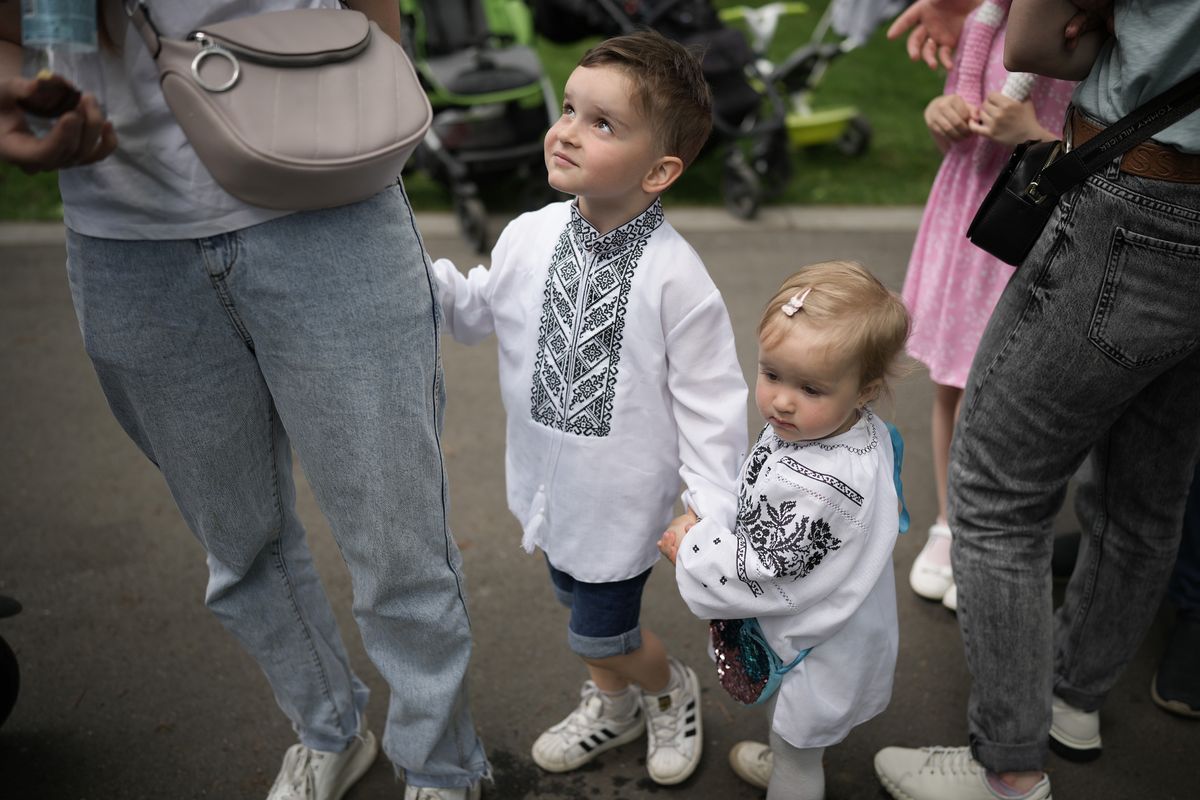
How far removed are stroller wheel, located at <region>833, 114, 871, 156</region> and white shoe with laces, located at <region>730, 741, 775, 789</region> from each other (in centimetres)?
484

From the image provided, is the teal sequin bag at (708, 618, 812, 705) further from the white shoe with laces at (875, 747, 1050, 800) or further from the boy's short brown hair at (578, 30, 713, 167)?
the boy's short brown hair at (578, 30, 713, 167)

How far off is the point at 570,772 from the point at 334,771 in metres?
0.50

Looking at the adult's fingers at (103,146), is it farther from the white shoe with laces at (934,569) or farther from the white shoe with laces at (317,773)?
the white shoe with laces at (934,569)

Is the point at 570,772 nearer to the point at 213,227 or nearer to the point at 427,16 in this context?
the point at 213,227

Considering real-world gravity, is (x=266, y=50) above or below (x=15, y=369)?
above

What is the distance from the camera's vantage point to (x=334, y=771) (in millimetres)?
2197

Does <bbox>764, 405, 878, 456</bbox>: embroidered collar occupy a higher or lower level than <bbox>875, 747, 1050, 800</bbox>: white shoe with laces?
higher

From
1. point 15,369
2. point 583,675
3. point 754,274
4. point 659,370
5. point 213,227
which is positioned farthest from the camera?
point 754,274

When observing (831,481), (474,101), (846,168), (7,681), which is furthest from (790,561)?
(846,168)

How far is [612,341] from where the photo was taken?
182 cm

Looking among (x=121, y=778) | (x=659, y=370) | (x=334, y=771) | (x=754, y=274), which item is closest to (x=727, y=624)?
(x=659, y=370)

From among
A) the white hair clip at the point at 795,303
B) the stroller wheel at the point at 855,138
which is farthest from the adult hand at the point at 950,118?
the stroller wheel at the point at 855,138

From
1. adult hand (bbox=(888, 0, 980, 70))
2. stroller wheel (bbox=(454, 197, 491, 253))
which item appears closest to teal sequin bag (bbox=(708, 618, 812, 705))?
adult hand (bbox=(888, 0, 980, 70))

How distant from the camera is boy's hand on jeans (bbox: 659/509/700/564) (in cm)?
178
